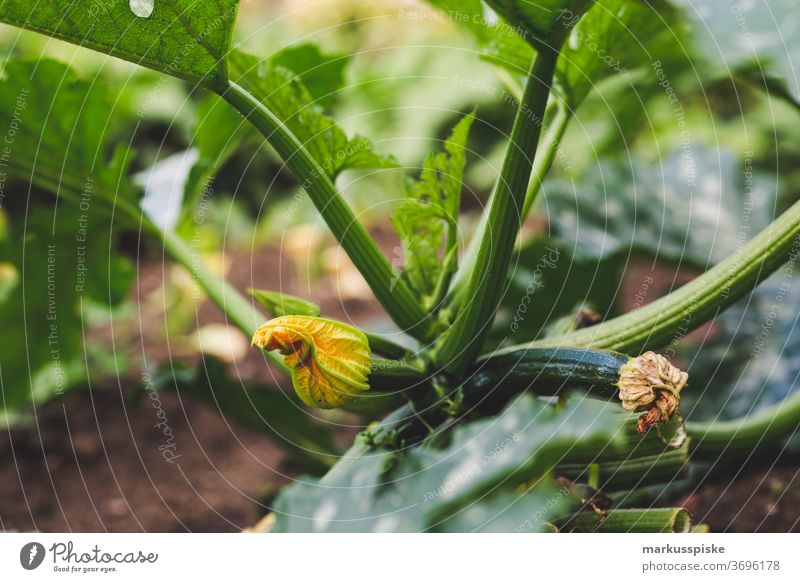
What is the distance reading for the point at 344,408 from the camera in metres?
0.63

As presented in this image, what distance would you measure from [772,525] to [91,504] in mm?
944

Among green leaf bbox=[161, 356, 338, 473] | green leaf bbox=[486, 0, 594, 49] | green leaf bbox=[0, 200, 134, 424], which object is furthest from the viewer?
green leaf bbox=[0, 200, 134, 424]

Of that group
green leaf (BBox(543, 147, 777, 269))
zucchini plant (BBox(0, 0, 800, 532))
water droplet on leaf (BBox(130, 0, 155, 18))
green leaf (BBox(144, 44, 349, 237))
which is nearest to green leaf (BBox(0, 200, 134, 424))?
green leaf (BBox(144, 44, 349, 237))

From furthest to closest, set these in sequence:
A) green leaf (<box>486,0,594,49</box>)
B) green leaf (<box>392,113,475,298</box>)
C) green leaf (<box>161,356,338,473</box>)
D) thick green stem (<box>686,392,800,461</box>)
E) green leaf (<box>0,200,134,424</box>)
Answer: green leaf (<box>0,200,134,424</box>) < green leaf (<box>161,356,338,473</box>) < thick green stem (<box>686,392,800,461</box>) < green leaf (<box>392,113,475,298</box>) < green leaf (<box>486,0,594,49</box>)

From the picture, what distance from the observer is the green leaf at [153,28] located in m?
0.55

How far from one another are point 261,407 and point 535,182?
51cm

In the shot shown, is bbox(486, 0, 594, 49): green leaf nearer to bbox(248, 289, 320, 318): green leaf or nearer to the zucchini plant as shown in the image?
the zucchini plant

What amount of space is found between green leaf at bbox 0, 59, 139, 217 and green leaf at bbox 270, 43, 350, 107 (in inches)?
8.6

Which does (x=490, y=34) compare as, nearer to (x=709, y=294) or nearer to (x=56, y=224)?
(x=709, y=294)

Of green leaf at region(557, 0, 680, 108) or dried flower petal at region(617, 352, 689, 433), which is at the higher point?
green leaf at region(557, 0, 680, 108)

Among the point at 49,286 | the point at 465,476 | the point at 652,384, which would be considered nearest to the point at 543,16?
the point at 652,384

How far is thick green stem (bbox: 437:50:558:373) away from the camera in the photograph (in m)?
0.55
